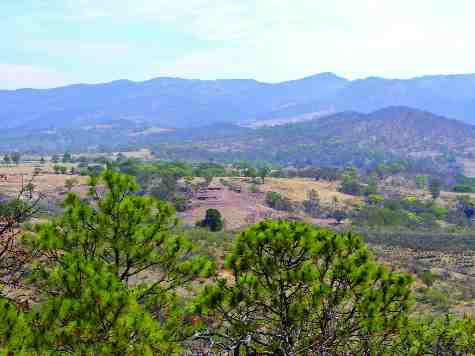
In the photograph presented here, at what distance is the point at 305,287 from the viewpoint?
789 cm

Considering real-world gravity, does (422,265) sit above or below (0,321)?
below

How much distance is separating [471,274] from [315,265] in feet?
107

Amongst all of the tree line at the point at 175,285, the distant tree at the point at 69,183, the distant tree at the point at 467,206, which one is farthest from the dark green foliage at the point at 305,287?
the distant tree at the point at 467,206

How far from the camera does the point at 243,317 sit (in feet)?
26.1

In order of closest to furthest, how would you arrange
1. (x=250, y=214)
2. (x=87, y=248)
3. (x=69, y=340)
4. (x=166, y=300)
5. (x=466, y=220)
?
(x=69, y=340), (x=87, y=248), (x=166, y=300), (x=250, y=214), (x=466, y=220)

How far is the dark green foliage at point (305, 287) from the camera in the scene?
7625mm

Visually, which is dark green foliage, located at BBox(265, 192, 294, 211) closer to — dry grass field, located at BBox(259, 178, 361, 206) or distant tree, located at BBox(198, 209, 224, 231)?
dry grass field, located at BBox(259, 178, 361, 206)

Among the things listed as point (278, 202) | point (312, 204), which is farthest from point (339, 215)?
point (278, 202)

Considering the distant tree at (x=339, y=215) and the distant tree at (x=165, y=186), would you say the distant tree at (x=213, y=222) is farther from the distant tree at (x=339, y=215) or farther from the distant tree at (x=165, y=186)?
the distant tree at (x=339, y=215)

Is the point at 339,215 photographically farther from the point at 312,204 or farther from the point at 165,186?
the point at 165,186

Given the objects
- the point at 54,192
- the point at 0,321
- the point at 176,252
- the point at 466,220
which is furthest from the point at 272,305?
the point at 466,220

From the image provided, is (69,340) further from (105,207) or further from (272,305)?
(272,305)

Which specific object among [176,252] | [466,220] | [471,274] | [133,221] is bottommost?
[466,220]

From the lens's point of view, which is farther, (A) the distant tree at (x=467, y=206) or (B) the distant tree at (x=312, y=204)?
(A) the distant tree at (x=467, y=206)
